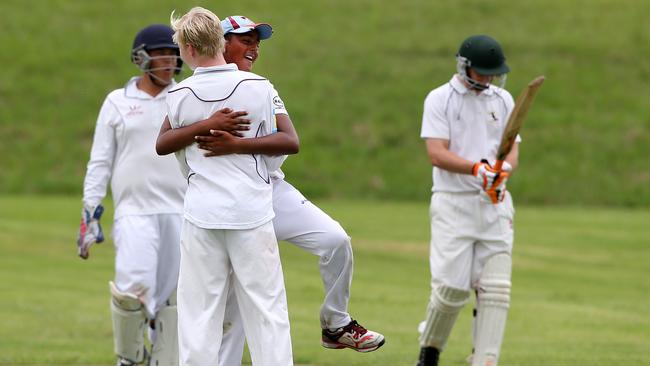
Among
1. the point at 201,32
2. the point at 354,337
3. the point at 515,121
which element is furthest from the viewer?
the point at 515,121

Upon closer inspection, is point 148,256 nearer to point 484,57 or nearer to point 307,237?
point 307,237

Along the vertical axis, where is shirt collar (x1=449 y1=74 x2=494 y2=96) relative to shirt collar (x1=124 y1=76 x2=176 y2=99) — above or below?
above

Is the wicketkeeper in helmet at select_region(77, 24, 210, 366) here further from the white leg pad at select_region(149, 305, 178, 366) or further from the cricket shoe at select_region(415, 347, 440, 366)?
the cricket shoe at select_region(415, 347, 440, 366)

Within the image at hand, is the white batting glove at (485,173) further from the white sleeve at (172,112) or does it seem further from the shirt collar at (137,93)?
the white sleeve at (172,112)

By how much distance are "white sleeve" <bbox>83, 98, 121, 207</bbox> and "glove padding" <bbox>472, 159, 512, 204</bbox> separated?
87.0 inches

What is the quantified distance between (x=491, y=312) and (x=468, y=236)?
516 millimetres

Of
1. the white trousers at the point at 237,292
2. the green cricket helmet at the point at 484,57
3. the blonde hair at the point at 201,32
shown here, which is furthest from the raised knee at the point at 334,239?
the green cricket helmet at the point at 484,57

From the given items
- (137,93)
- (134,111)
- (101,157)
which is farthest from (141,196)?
(137,93)

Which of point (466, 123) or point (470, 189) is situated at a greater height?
point (466, 123)

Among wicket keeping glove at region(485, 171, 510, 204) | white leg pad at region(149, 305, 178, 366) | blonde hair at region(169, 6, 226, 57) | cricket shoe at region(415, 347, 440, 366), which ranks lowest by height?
cricket shoe at region(415, 347, 440, 366)

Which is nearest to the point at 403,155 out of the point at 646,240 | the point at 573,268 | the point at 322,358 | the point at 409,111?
the point at 409,111

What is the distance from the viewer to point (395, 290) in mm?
13992

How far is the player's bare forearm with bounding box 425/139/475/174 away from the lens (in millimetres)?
7594

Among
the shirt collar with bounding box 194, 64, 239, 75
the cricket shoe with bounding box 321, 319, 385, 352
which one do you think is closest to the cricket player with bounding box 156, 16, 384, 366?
the cricket shoe with bounding box 321, 319, 385, 352
